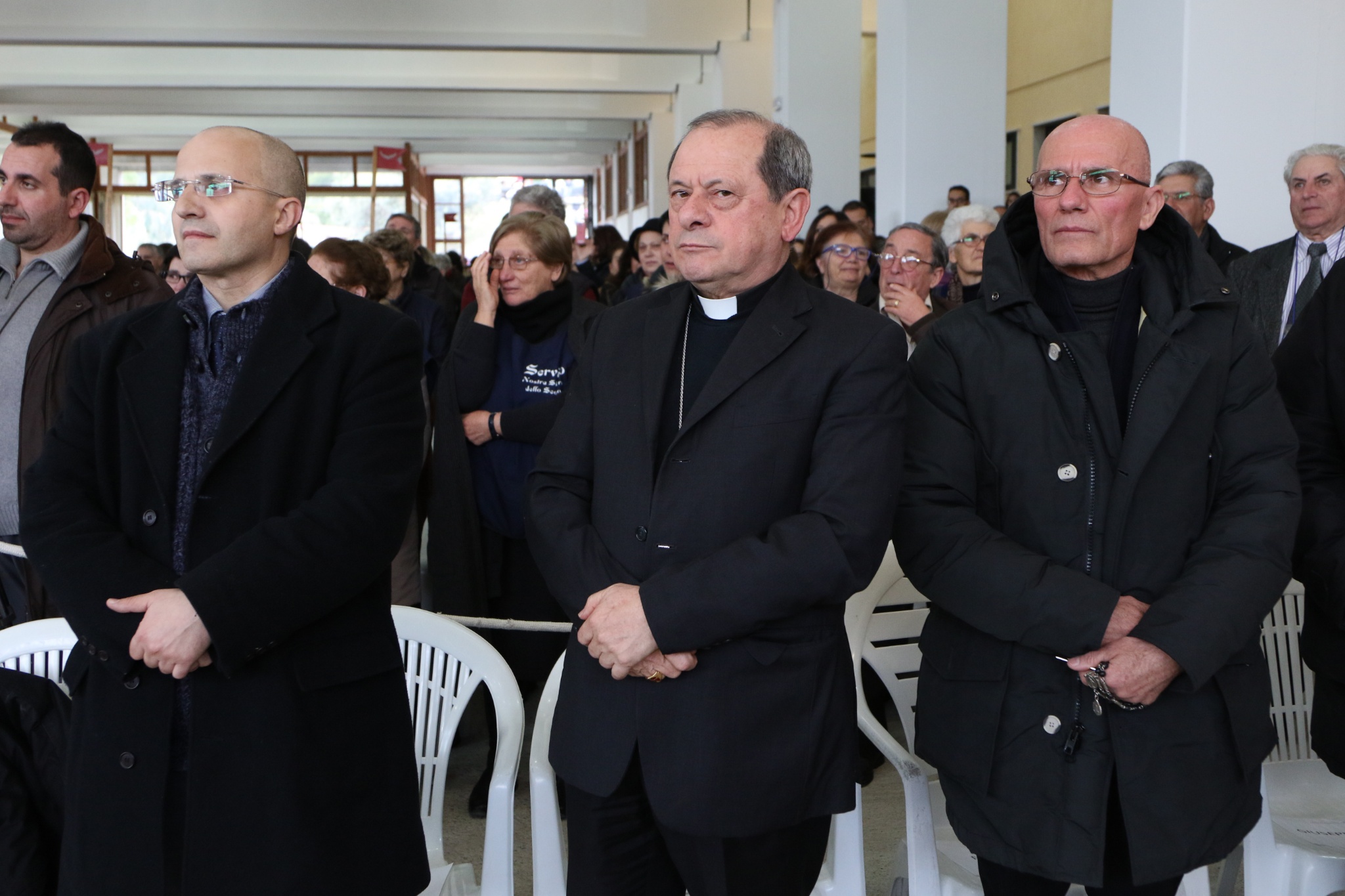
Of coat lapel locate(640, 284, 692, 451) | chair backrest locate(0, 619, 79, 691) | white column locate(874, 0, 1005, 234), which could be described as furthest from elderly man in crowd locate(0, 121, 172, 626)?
white column locate(874, 0, 1005, 234)

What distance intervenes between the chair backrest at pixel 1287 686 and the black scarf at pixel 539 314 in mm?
2164

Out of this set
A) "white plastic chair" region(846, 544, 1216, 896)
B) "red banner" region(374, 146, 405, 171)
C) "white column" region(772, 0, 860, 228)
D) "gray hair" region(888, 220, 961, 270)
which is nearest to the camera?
"white plastic chair" region(846, 544, 1216, 896)

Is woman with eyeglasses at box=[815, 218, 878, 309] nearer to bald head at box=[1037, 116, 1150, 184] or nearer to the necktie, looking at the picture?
the necktie

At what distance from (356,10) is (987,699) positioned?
530 inches

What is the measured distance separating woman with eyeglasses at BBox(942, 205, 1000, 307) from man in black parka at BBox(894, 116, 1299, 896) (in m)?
2.21

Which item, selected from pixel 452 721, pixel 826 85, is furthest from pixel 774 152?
pixel 826 85

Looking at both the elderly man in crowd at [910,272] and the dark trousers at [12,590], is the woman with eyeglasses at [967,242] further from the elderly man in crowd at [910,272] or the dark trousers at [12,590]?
the dark trousers at [12,590]

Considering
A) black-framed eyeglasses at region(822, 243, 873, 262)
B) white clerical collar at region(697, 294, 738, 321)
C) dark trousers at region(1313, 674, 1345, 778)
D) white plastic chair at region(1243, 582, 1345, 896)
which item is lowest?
white plastic chair at region(1243, 582, 1345, 896)

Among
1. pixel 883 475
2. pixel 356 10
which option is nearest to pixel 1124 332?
pixel 883 475

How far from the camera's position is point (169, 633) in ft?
5.90

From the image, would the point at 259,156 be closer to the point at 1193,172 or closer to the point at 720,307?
the point at 720,307

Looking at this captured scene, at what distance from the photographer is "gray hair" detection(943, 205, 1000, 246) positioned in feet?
14.7

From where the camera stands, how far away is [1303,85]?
4730mm

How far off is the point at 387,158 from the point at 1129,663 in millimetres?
27734
